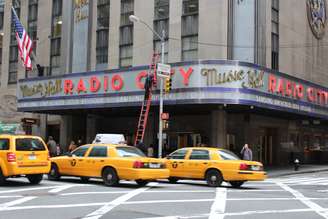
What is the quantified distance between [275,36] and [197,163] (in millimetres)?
18427

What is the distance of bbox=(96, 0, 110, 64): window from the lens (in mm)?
38406

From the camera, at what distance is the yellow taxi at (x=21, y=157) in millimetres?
16875

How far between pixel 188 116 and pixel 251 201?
20.7m

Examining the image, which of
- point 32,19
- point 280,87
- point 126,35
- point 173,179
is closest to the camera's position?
point 173,179

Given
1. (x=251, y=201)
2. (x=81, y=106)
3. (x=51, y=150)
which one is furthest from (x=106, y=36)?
(x=251, y=201)

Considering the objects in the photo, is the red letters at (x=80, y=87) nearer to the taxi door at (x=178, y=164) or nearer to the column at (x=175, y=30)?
the column at (x=175, y=30)

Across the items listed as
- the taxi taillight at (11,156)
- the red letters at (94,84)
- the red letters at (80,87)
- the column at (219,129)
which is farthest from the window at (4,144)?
the column at (219,129)

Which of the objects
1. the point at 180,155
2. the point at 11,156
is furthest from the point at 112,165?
the point at 180,155

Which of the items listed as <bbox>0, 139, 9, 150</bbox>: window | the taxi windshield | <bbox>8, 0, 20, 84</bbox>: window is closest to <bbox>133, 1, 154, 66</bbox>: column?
<bbox>8, 0, 20, 84</bbox>: window

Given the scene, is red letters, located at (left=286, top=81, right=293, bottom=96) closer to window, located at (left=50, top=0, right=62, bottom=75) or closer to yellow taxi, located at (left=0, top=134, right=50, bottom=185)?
yellow taxi, located at (left=0, top=134, right=50, bottom=185)

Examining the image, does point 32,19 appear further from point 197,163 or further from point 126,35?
point 197,163

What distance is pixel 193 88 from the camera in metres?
28.0

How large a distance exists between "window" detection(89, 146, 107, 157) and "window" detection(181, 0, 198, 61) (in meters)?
16.0

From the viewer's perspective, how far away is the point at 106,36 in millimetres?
38500
